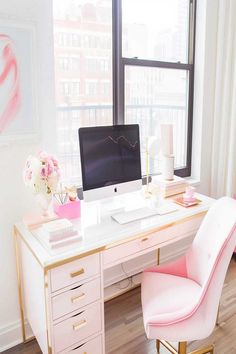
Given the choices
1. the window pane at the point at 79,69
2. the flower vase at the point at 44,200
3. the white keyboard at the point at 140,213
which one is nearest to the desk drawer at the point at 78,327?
the white keyboard at the point at 140,213

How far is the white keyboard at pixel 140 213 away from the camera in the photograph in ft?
5.80

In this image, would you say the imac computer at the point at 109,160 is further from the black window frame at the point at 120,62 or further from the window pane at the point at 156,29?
the window pane at the point at 156,29

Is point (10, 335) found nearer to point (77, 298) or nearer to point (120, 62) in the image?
point (77, 298)

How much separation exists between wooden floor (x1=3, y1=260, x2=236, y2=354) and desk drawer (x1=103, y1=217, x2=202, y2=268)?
25.1 inches

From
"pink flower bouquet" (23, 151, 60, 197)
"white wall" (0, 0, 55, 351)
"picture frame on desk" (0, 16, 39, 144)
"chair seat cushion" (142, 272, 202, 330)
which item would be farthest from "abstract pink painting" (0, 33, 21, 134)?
"chair seat cushion" (142, 272, 202, 330)

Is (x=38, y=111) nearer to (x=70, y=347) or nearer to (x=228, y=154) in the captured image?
(x=70, y=347)

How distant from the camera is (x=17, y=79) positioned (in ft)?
5.56

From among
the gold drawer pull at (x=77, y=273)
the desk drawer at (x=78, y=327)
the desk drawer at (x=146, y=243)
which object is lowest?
the desk drawer at (x=78, y=327)

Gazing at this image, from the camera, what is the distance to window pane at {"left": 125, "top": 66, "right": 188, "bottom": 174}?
8.00ft

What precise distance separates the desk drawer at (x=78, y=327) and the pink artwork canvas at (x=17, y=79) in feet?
3.24

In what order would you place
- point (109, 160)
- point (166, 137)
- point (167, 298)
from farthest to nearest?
1. point (166, 137)
2. point (109, 160)
3. point (167, 298)

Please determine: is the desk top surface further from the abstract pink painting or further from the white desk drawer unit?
the abstract pink painting

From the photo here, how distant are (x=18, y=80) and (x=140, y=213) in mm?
989

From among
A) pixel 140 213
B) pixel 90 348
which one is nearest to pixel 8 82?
pixel 140 213
